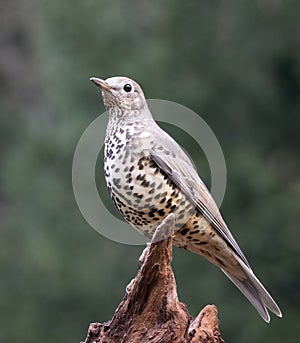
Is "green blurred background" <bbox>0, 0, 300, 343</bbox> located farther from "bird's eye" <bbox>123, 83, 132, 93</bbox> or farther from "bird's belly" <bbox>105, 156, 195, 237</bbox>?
"bird's belly" <bbox>105, 156, 195, 237</bbox>

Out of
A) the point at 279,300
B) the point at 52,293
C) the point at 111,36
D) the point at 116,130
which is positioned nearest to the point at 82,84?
the point at 111,36

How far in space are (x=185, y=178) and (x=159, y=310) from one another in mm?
874

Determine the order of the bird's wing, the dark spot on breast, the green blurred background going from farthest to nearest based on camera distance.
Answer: the green blurred background → the dark spot on breast → the bird's wing

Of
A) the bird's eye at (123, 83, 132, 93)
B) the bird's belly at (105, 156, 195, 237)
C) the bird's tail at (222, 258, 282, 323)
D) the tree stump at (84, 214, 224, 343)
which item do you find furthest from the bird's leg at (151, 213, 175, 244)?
the bird's eye at (123, 83, 132, 93)

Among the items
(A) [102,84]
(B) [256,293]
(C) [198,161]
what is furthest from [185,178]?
(C) [198,161]

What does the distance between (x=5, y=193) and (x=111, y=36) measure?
3504mm

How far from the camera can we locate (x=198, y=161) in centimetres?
1202

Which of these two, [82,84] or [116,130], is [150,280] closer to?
[116,130]

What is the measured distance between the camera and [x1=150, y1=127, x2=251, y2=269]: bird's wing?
21.0ft

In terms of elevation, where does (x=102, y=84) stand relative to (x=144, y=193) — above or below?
above

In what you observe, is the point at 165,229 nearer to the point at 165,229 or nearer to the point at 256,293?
the point at 165,229

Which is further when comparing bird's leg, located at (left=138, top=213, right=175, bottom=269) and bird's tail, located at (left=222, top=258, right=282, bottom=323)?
bird's tail, located at (left=222, top=258, right=282, bottom=323)

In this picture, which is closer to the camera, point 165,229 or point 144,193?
point 165,229

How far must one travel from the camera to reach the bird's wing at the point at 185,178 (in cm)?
641
